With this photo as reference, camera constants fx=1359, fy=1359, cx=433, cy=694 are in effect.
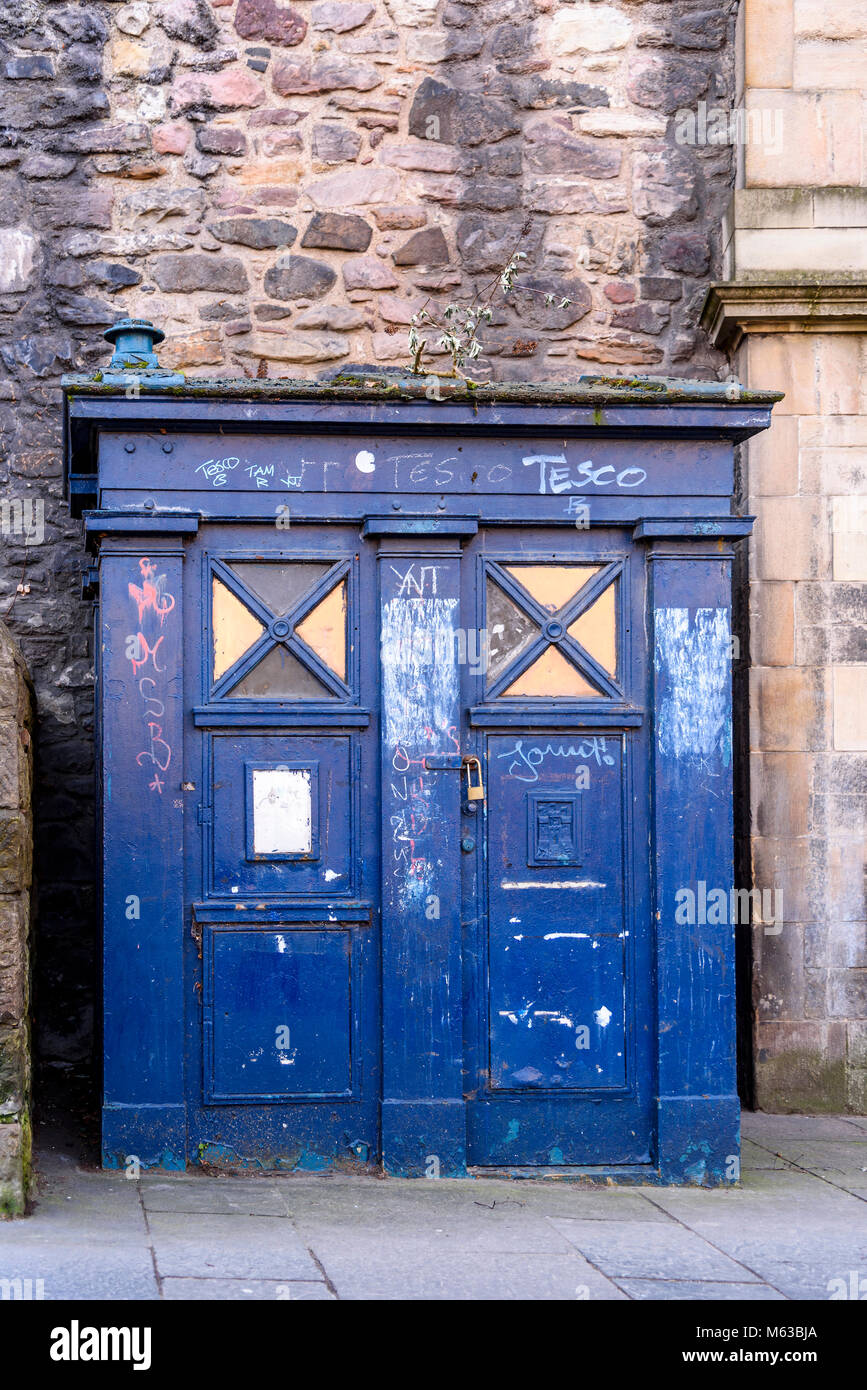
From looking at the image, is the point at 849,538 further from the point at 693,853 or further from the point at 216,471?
the point at 216,471

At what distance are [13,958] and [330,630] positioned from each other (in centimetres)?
Answer: 176

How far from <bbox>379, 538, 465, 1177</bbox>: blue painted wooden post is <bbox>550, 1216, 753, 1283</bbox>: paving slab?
27.6 inches

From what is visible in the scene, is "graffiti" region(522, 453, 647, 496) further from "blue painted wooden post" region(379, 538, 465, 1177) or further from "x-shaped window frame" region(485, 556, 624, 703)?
"blue painted wooden post" region(379, 538, 465, 1177)

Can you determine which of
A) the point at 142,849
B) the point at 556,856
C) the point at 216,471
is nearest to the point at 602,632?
the point at 556,856

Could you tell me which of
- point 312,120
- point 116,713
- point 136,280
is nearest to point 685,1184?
point 116,713

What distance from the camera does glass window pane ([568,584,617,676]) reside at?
18.2 feet

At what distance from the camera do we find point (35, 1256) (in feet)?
13.2

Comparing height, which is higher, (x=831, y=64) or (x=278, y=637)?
(x=831, y=64)

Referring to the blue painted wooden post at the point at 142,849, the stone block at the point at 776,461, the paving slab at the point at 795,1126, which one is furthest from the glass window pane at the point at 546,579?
the paving slab at the point at 795,1126

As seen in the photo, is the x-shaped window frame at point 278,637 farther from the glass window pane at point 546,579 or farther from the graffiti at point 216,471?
the glass window pane at point 546,579

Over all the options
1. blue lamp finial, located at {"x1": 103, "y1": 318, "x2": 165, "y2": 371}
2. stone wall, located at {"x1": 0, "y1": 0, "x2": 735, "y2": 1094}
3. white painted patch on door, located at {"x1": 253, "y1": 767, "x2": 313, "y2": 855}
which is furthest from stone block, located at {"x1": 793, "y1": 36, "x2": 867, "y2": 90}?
white painted patch on door, located at {"x1": 253, "y1": 767, "x2": 313, "y2": 855}

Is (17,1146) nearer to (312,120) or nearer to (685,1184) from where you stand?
(685,1184)

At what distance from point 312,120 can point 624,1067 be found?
5290 mm

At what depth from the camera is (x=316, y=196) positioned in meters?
7.47
